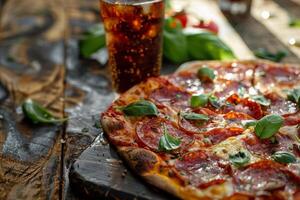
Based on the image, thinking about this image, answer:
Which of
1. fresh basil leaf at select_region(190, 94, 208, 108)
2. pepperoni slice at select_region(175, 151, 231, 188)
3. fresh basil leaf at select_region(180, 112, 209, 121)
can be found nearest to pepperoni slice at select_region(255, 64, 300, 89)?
fresh basil leaf at select_region(190, 94, 208, 108)

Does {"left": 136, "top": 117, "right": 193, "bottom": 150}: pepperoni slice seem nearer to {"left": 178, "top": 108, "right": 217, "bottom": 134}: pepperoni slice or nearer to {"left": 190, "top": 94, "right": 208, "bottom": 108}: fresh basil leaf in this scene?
{"left": 178, "top": 108, "right": 217, "bottom": 134}: pepperoni slice

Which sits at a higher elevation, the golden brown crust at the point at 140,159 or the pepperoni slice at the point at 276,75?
the pepperoni slice at the point at 276,75

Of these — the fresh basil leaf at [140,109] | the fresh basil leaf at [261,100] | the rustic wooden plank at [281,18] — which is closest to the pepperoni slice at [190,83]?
the fresh basil leaf at [261,100]

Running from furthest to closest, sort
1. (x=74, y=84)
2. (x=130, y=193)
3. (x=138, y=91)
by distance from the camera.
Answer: (x=74, y=84) → (x=138, y=91) → (x=130, y=193)

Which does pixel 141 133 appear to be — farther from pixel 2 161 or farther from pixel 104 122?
pixel 2 161

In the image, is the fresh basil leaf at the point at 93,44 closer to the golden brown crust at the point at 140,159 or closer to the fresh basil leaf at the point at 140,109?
the fresh basil leaf at the point at 140,109

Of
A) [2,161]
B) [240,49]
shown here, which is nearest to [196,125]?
[2,161]

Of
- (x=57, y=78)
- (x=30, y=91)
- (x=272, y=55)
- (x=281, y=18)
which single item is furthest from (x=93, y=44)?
(x=281, y=18)
